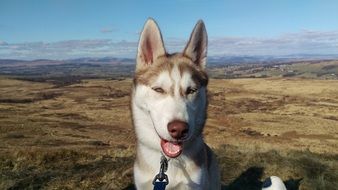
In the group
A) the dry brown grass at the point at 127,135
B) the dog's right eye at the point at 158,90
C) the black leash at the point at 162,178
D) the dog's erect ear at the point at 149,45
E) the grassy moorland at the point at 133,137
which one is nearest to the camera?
the dog's right eye at the point at 158,90

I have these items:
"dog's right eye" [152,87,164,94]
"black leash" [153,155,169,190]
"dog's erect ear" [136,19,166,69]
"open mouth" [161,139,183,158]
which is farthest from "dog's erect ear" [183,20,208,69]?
"black leash" [153,155,169,190]

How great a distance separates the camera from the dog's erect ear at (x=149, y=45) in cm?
718

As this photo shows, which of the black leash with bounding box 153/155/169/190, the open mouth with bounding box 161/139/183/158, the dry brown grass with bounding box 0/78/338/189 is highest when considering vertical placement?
the open mouth with bounding box 161/139/183/158

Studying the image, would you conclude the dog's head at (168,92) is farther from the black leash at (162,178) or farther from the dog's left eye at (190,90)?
the black leash at (162,178)

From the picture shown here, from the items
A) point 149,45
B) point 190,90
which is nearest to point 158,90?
point 190,90

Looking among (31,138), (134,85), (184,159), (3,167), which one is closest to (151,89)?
(134,85)

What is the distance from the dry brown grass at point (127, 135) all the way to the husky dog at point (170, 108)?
2.24m

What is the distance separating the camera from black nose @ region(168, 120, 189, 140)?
231 inches

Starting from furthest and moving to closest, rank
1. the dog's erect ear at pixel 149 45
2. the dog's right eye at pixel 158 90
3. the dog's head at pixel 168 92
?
1. the dog's erect ear at pixel 149 45
2. the dog's right eye at pixel 158 90
3. the dog's head at pixel 168 92

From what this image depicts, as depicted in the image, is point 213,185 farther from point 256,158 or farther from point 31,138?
point 31,138

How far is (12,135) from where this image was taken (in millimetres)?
48719

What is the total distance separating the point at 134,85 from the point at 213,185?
8.47ft

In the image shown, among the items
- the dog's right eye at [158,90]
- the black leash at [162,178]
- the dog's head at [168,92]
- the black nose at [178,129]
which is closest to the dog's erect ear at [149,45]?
the dog's head at [168,92]

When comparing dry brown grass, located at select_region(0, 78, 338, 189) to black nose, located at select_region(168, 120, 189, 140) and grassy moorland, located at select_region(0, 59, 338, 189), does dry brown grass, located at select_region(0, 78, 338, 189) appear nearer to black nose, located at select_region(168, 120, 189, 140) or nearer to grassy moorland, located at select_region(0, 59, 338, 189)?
grassy moorland, located at select_region(0, 59, 338, 189)
